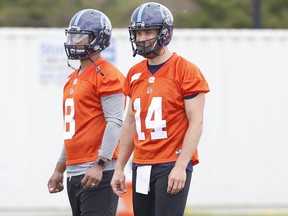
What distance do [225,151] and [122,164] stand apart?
775cm

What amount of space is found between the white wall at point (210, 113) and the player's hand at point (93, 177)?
7.15 meters

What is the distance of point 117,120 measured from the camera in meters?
6.64

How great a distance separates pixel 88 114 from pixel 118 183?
595 mm

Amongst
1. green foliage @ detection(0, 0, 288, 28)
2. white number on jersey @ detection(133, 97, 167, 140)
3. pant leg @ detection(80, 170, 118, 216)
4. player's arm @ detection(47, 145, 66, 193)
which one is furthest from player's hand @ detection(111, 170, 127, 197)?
green foliage @ detection(0, 0, 288, 28)

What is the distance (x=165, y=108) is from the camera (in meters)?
6.23

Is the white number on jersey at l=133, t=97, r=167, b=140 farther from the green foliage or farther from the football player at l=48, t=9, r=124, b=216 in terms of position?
the green foliage

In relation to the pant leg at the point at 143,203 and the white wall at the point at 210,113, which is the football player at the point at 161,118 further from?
Answer: the white wall at the point at 210,113

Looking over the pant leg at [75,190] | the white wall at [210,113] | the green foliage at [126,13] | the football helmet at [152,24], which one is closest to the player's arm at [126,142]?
the pant leg at [75,190]

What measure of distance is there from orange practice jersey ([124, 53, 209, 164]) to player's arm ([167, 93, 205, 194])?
2.7 inches

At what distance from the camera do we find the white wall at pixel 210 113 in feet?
44.9

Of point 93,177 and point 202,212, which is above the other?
point 93,177

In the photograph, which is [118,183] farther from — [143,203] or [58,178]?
[58,178]

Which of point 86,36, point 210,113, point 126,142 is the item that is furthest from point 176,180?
point 210,113

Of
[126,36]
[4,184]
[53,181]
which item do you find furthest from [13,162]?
[53,181]
